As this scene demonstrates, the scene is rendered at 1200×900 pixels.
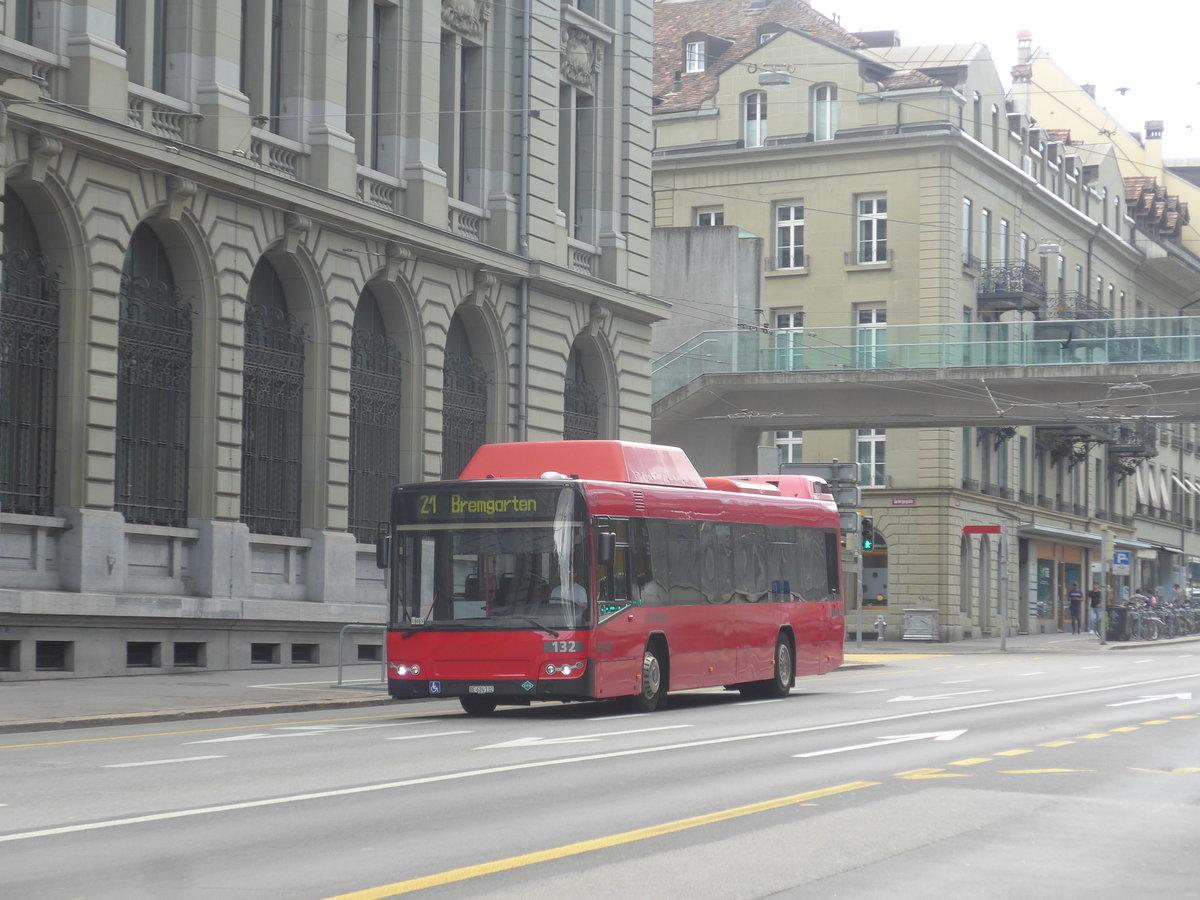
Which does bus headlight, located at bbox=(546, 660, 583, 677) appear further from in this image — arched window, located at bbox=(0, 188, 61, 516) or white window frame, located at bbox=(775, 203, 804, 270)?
white window frame, located at bbox=(775, 203, 804, 270)

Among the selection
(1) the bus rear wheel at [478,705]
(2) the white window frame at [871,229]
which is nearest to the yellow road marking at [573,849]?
(1) the bus rear wheel at [478,705]

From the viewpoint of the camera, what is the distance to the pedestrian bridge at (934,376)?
42.7m

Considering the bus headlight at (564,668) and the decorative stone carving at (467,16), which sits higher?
the decorative stone carving at (467,16)

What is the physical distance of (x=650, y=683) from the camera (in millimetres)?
21703

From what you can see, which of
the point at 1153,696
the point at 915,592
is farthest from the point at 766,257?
the point at 1153,696

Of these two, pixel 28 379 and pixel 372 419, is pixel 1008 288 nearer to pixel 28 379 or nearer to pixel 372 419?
pixel 372 419

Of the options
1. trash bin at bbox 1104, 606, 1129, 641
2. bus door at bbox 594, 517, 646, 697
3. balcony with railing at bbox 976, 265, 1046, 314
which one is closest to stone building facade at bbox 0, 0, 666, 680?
bus door at bbox 594, 517, 646, 697

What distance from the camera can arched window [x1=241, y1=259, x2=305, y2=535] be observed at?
28.9m

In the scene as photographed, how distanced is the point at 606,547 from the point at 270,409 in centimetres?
1030

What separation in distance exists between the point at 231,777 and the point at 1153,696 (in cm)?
1564

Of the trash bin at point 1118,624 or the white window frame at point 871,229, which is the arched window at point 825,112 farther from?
the trash bin at point 1118,624

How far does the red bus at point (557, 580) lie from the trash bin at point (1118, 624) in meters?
35.9

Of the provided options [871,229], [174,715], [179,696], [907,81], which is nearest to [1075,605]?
[871,229]

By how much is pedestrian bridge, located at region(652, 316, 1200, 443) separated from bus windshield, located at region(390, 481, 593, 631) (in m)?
24.6
